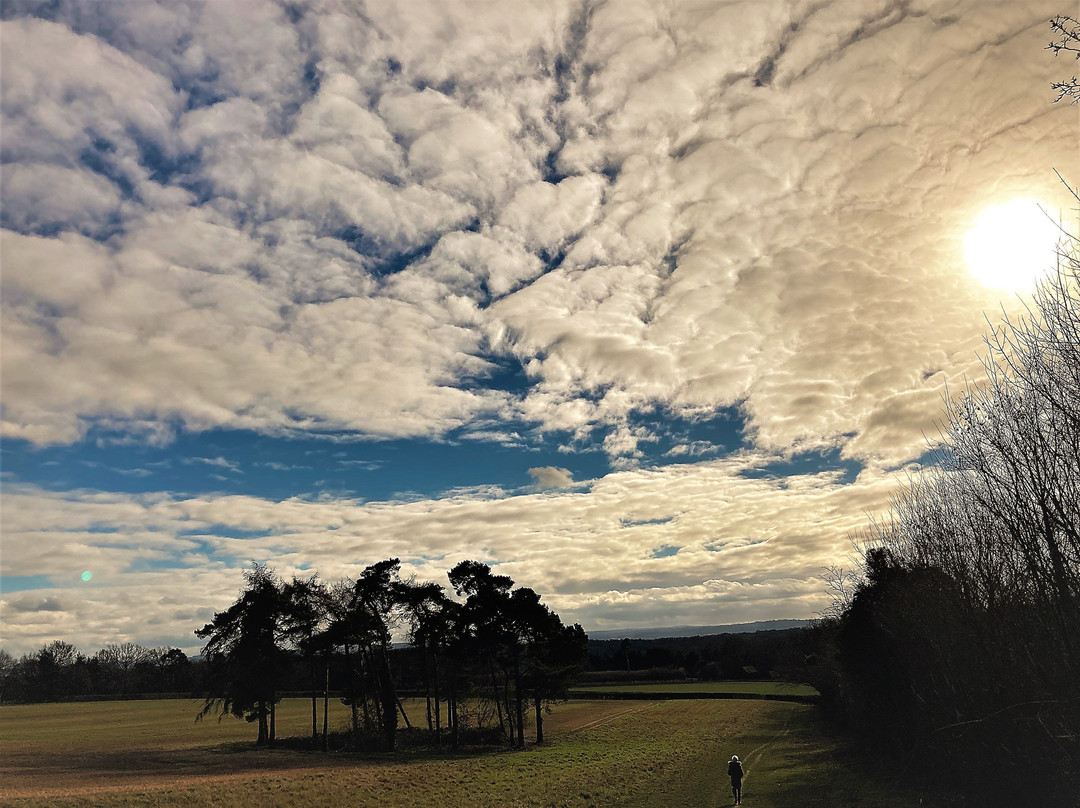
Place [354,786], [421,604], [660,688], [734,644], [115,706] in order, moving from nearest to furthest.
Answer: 1. [354,786]
2. [421,604]
3. [115,706]
4. [660,688]
5. [734,644]

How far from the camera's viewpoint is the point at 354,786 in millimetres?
30750

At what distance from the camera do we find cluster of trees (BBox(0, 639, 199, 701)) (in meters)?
128

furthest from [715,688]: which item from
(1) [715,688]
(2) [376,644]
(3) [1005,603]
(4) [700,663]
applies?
(3) [1005,603]

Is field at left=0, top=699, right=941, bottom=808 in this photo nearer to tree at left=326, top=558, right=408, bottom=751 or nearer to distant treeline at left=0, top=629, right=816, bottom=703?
tree at left=326, top=558, right=408, bottom=751

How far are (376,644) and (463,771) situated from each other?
15.8 metres

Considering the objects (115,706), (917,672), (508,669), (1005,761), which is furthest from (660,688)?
(1005,761)

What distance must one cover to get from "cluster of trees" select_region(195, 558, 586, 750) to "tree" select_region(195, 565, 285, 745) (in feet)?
0.26

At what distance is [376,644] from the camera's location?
50656 mm

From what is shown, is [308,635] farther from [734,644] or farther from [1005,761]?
[734,644]

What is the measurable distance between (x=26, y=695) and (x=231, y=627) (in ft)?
382

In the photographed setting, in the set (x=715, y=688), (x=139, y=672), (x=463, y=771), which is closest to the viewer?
(x=463, y=771)

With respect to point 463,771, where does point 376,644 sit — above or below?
above

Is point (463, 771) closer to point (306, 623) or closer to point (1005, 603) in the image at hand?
point (306, 623)

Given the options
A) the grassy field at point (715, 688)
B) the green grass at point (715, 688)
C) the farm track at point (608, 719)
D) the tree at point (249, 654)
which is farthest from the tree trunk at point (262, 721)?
the green grass at point (715, 688)
